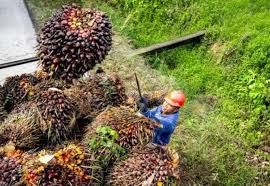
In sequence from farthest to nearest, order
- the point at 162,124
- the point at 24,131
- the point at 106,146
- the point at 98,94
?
1. the point at 98,94
2. the point at 162,124
3. the point at 24,131
4. the point at 106,146

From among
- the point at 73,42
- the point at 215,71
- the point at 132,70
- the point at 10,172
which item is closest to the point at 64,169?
the point at 10,172

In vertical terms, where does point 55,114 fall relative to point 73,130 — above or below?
above

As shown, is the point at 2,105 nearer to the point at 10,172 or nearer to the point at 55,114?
the point at 55,114

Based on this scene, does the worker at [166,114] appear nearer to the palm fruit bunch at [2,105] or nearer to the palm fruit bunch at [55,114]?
the palm fruit bunch at [55,114]

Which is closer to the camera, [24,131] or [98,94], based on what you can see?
[24,131]

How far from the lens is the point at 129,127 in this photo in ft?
11.6

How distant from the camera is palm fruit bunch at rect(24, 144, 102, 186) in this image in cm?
318

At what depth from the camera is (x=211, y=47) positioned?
21.3 ft

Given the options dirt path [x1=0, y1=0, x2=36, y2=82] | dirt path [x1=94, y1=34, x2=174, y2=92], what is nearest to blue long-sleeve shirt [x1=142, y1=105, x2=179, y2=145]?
dirt path [x1=94, y1=34, x2=174, y2=92]

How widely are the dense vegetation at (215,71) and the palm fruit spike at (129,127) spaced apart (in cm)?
130

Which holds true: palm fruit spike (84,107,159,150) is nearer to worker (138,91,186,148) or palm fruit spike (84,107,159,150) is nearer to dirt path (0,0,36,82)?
worker (138,91,186,148)

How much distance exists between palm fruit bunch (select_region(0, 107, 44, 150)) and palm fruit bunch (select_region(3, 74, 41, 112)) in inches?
10.6

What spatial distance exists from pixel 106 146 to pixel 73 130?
1.30 feet

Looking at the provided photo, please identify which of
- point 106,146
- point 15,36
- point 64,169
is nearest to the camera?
point 64,169
